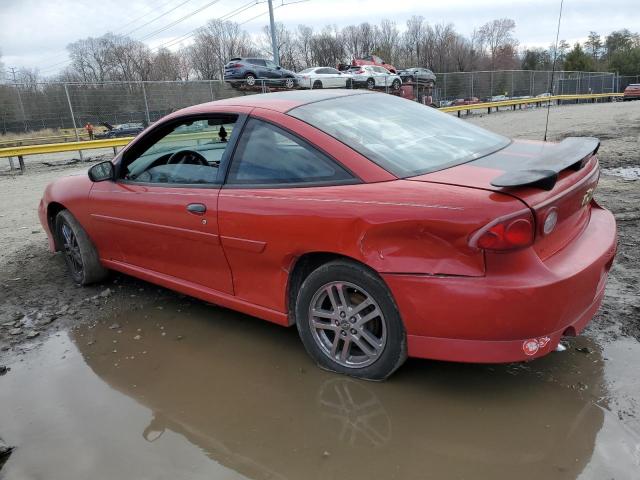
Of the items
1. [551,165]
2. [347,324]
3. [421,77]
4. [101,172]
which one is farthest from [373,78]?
[347,324]

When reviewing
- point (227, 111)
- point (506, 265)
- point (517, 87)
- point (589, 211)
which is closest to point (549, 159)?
point (589, 211)

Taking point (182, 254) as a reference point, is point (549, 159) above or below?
above

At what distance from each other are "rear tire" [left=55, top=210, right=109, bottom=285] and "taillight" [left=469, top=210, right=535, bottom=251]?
324 centimetres

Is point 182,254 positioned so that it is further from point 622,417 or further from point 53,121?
point 53,121

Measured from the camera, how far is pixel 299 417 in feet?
8.39

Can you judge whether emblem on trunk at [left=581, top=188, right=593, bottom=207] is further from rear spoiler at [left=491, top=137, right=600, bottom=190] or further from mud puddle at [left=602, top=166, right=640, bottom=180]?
→ mud puddle at [left=602, top=166, right=640, bottom=180]

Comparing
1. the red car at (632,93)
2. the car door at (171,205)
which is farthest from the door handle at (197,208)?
the red car at (632,93)

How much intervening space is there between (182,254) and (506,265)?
2.07 m

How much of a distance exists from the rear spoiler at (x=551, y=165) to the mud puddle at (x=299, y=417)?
3.51ft

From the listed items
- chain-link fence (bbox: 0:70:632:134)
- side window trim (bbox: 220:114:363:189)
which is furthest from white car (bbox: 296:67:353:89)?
side window trim (bbox: 220:114:363:189)

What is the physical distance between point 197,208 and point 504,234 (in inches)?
71.4

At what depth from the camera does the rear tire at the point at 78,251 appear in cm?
425

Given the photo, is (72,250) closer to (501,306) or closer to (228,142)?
(228,142)

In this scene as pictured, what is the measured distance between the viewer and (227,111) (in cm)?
327
